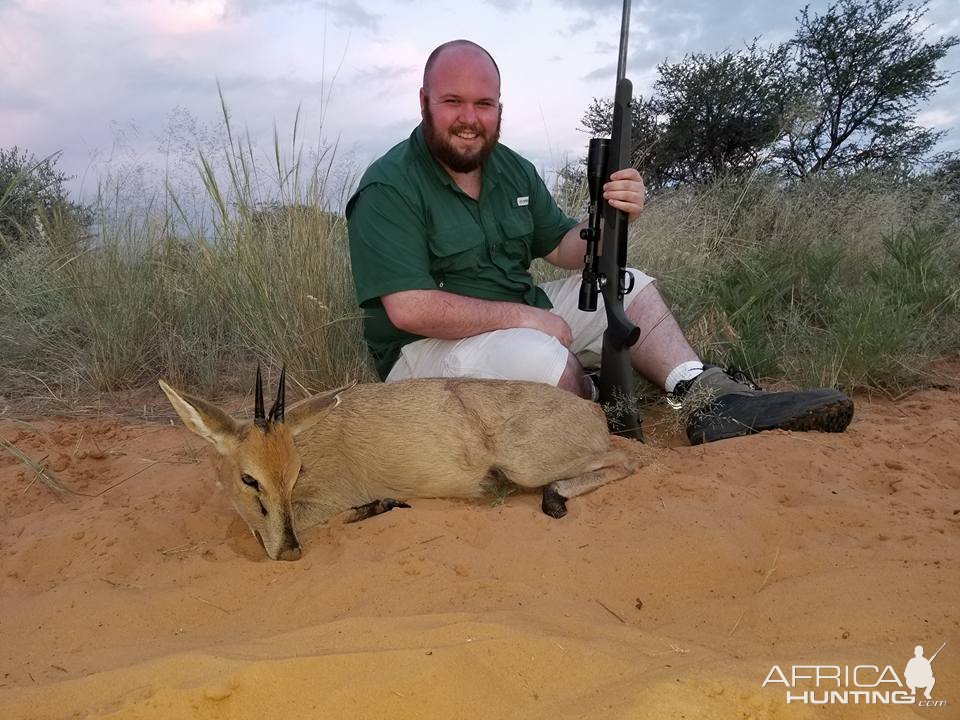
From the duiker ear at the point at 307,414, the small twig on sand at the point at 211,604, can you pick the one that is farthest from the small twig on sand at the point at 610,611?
the duiker ear at the point at 307,414

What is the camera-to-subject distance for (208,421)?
136 inches

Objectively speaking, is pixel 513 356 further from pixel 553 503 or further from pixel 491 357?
pixel 553 503

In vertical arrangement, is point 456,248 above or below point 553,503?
above

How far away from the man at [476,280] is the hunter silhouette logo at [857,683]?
243cm

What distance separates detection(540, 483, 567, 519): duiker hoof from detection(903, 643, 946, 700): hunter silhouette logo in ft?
5.49

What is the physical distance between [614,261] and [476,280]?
37.5 inches

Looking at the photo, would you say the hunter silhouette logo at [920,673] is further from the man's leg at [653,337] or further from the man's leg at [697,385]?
the man's leg at [653,337]

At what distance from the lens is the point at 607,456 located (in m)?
4.13

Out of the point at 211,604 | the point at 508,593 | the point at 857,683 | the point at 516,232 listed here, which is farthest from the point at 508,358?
the point at 857,683

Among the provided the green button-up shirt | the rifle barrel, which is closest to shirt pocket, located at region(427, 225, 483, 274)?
the green button-up shirt

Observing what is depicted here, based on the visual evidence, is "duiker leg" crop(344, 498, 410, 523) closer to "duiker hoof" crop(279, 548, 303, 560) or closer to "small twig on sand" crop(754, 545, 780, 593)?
"duiker hoof" crop(279, 548, 303, 560)

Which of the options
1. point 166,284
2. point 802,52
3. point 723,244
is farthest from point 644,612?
point 802,52

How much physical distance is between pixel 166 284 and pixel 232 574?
171 inches

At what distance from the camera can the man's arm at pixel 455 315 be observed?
4621mm
